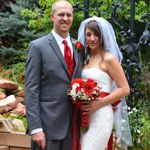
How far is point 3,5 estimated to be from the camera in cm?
1002

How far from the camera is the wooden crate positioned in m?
5.16

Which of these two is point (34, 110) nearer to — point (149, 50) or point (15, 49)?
point (149, 50)

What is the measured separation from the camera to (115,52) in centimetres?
434

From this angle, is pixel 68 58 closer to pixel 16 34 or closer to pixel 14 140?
pixel 14 140

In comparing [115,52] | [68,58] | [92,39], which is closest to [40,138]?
[68,58]

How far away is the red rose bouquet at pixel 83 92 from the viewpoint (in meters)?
3.82

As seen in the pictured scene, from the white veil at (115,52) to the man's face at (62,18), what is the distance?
1.09 ft

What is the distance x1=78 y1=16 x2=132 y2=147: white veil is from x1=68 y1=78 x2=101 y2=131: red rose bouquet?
456 millimetres

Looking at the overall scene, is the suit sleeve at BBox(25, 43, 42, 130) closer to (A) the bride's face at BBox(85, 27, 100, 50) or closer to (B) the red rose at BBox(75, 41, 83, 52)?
(B) the red rose at BBox(75, 41, 83, 52)

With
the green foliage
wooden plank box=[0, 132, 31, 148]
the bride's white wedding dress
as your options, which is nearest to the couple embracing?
the bride's white wedding dress

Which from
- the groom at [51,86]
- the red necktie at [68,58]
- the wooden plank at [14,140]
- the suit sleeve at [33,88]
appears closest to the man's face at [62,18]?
the groom at [51,86]

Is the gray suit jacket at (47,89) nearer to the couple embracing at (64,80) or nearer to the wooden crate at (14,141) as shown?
the couple embracing at (64,80)

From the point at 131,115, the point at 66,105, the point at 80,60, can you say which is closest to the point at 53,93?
the point at 66,105

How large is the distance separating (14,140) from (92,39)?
174 centimetres
